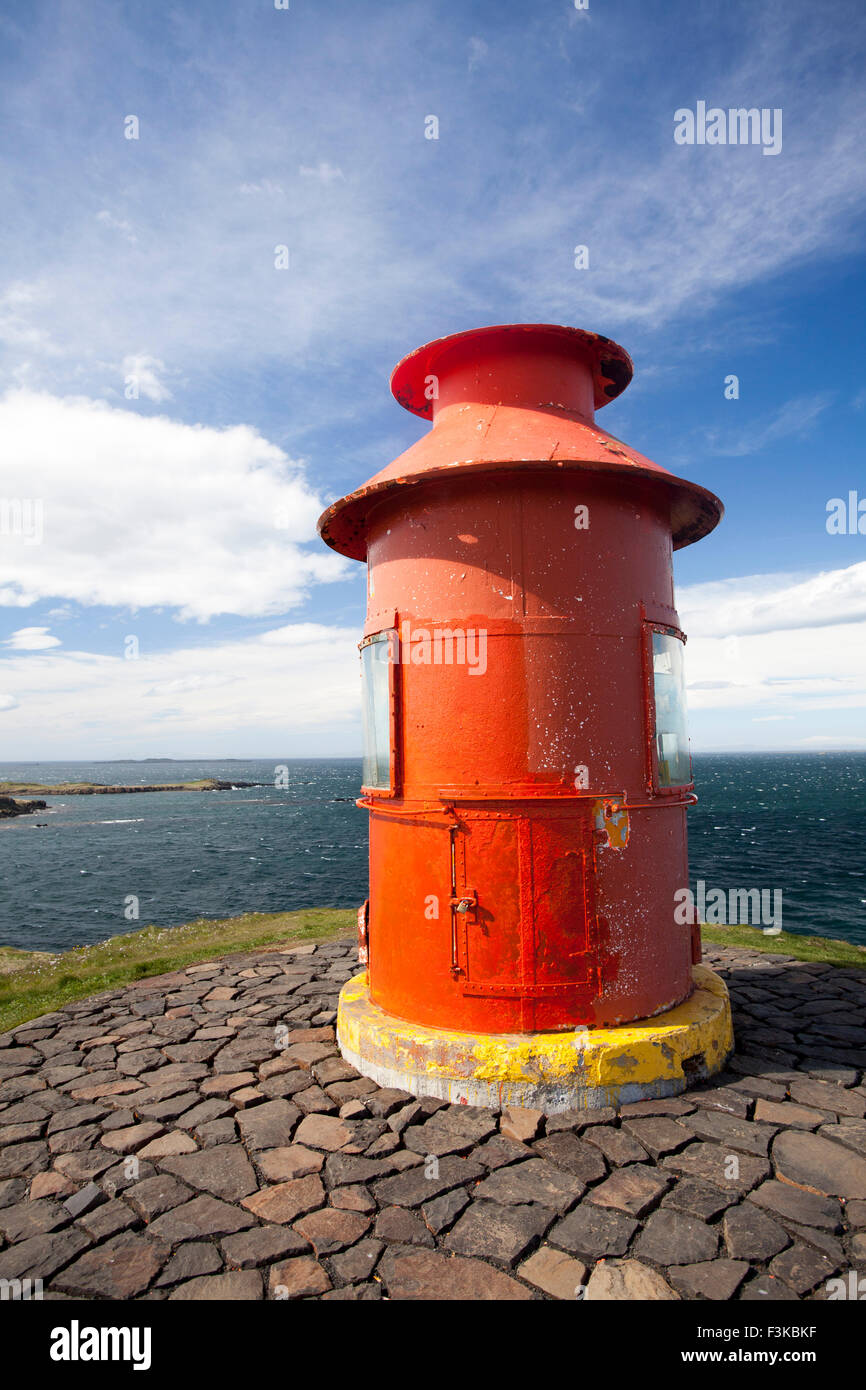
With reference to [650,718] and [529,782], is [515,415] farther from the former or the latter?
[529,782]

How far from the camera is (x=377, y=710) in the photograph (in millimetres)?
6180

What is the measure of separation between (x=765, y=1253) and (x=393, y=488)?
5.16 m

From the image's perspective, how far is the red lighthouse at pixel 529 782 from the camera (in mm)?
5156

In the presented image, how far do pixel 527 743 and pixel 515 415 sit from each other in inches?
104

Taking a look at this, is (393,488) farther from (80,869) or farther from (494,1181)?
(80,869)

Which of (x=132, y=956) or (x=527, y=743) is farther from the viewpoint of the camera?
(x=132, y=956)

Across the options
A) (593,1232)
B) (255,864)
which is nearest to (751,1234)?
(593,1232)

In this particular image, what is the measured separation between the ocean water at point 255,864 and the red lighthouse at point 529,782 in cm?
2057

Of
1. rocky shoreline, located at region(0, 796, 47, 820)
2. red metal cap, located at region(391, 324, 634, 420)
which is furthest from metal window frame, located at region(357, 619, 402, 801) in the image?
rocky shoreline, located at region(0, 796, 47, 820)

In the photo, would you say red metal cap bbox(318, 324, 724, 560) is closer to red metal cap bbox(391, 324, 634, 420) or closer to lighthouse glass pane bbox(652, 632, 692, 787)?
red metal cap bbox(391, 324, 634, 420)

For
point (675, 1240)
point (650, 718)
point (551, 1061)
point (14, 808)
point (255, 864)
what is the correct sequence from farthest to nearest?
point (14, 808)
point (255, 864)
point (650, 718)
point (551, 1061)
point (675, 1240)

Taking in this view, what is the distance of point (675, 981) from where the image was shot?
225 inches
